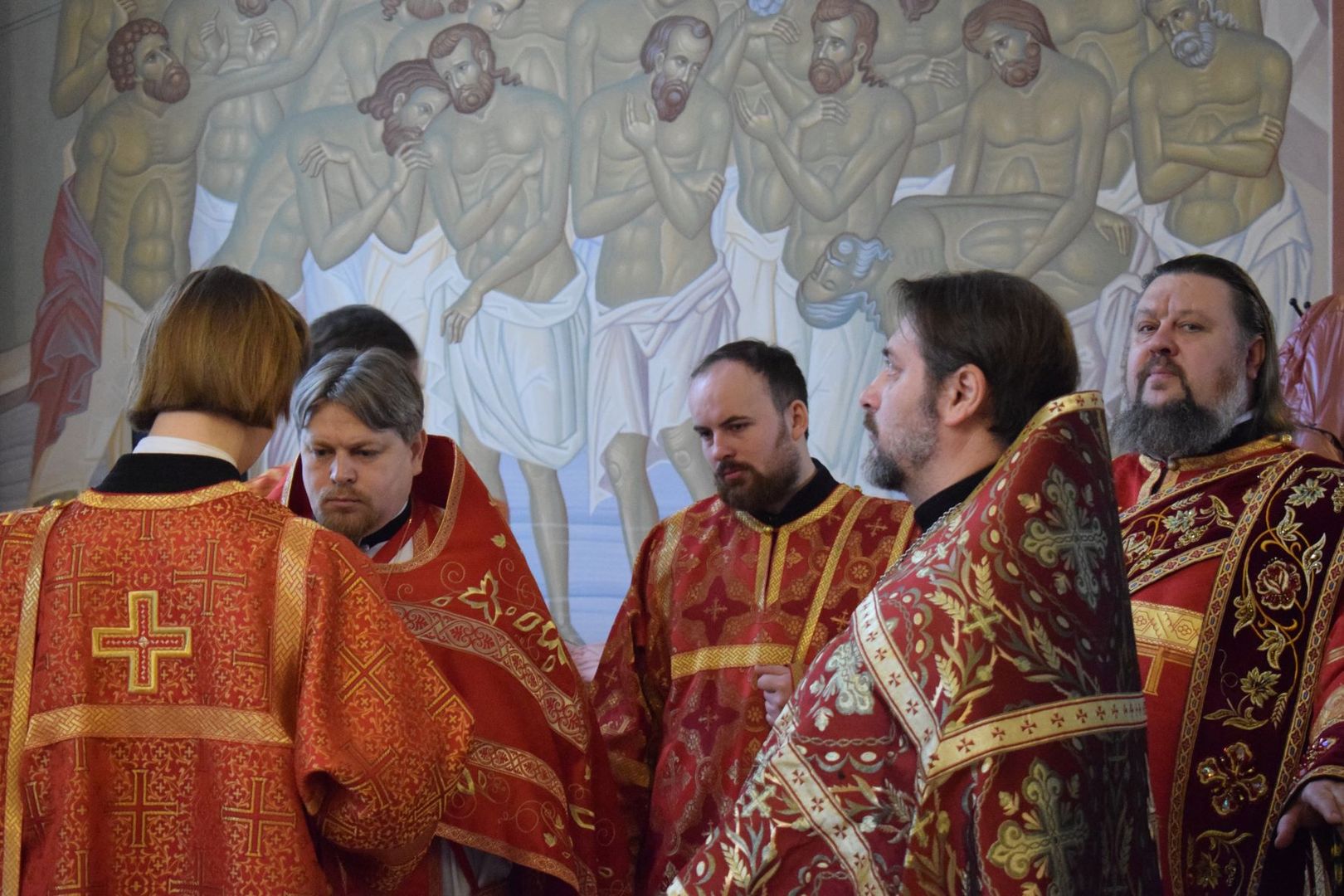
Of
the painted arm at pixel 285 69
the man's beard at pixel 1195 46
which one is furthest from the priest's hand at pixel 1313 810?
the painted arm at pixel 285 69

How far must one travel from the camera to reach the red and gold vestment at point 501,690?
11.2 feet

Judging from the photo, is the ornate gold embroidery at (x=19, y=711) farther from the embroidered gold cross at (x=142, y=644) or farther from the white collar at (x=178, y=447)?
the white collar at (x=178, y=447)

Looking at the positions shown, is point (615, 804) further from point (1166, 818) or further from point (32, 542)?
point (32, 542)

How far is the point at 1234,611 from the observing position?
3.53 m

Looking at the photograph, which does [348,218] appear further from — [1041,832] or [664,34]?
[1041,832]

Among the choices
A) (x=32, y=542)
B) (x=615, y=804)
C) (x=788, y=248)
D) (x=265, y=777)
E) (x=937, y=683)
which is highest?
(x=788, y=248)

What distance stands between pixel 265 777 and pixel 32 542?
60 cm

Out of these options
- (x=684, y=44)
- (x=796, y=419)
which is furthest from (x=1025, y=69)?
(x=796, y=419)

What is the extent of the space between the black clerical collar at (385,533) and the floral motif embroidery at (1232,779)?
6.33 feet

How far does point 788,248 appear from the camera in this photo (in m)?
7.95

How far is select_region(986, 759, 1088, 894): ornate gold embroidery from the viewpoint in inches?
85.7

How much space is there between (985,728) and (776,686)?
1679 millimetres

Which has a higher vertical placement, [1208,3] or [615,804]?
[1208,3]

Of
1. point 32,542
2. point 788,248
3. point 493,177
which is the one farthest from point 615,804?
point 493,177
